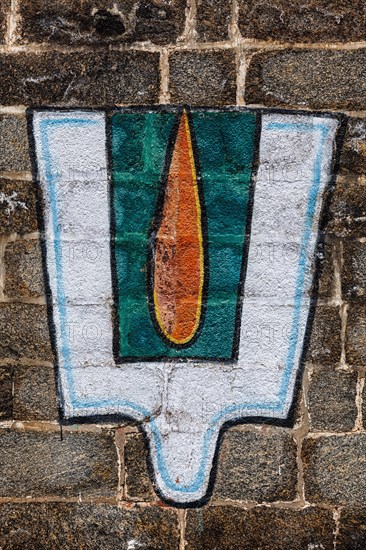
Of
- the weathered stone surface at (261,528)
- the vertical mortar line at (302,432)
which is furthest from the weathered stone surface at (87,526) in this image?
the vertical mortar line at (302,432)

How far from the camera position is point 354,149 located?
277cm

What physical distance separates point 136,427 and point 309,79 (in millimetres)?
1915

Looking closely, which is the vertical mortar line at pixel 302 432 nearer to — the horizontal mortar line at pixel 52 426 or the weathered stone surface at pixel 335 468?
the weathered stone surface at pixel 335 468

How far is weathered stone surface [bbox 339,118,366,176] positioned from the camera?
2754mm

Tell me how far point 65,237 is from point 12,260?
0.29 m

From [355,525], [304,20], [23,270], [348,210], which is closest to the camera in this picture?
[304,20]

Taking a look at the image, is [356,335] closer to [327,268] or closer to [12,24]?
[327,268]

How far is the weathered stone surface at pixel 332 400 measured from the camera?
116 inches

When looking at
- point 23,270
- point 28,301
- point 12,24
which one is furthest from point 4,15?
point 28,301

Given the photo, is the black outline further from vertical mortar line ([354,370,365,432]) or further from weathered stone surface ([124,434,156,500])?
vertical mortar line ([354,370,365,432])

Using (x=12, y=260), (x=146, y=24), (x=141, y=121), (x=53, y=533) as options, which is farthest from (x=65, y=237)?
(x=53, y=533)

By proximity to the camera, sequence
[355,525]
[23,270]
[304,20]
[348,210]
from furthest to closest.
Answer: [355,525] → [23,270] → [348,210] → [304,20]

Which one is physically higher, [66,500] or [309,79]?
[309,79]

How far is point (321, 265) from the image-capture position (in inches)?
113
